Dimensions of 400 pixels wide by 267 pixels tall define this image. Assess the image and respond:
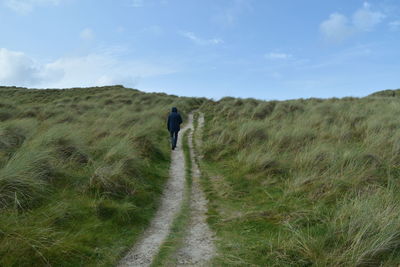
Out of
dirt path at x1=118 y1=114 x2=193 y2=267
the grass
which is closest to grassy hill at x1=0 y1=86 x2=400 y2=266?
dirt path at x1=118 y1=114 x2=193 y2=267

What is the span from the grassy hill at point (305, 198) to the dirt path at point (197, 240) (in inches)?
7.6

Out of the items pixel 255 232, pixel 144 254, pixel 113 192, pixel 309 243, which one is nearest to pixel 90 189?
pixel 113 192

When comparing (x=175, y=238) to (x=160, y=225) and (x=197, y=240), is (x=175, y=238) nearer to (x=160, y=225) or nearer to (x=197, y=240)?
(x=197, y=240)

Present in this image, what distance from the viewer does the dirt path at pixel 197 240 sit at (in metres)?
4.55

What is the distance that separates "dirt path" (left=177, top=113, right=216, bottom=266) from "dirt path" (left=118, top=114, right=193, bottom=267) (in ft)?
1.34

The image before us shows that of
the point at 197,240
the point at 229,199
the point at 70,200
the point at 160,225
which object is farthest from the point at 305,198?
the point at 70,200

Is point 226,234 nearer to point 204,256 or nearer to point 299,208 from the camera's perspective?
point 204,256

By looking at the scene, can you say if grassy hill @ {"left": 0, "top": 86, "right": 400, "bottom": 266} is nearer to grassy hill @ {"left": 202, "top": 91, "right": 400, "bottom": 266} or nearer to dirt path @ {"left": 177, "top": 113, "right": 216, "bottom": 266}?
grassy hill @ {"left": 202, "top": 91, "right": 400, "bottom": 266}

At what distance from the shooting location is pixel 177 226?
586cm

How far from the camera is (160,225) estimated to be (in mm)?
5965

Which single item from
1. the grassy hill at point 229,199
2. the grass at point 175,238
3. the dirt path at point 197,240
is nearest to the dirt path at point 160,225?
the grass at point 175,238

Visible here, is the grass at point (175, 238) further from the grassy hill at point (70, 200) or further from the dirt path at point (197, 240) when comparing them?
the grassy hill at point (70, 200)

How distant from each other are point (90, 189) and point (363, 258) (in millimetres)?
5347

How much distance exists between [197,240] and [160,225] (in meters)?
1.03
